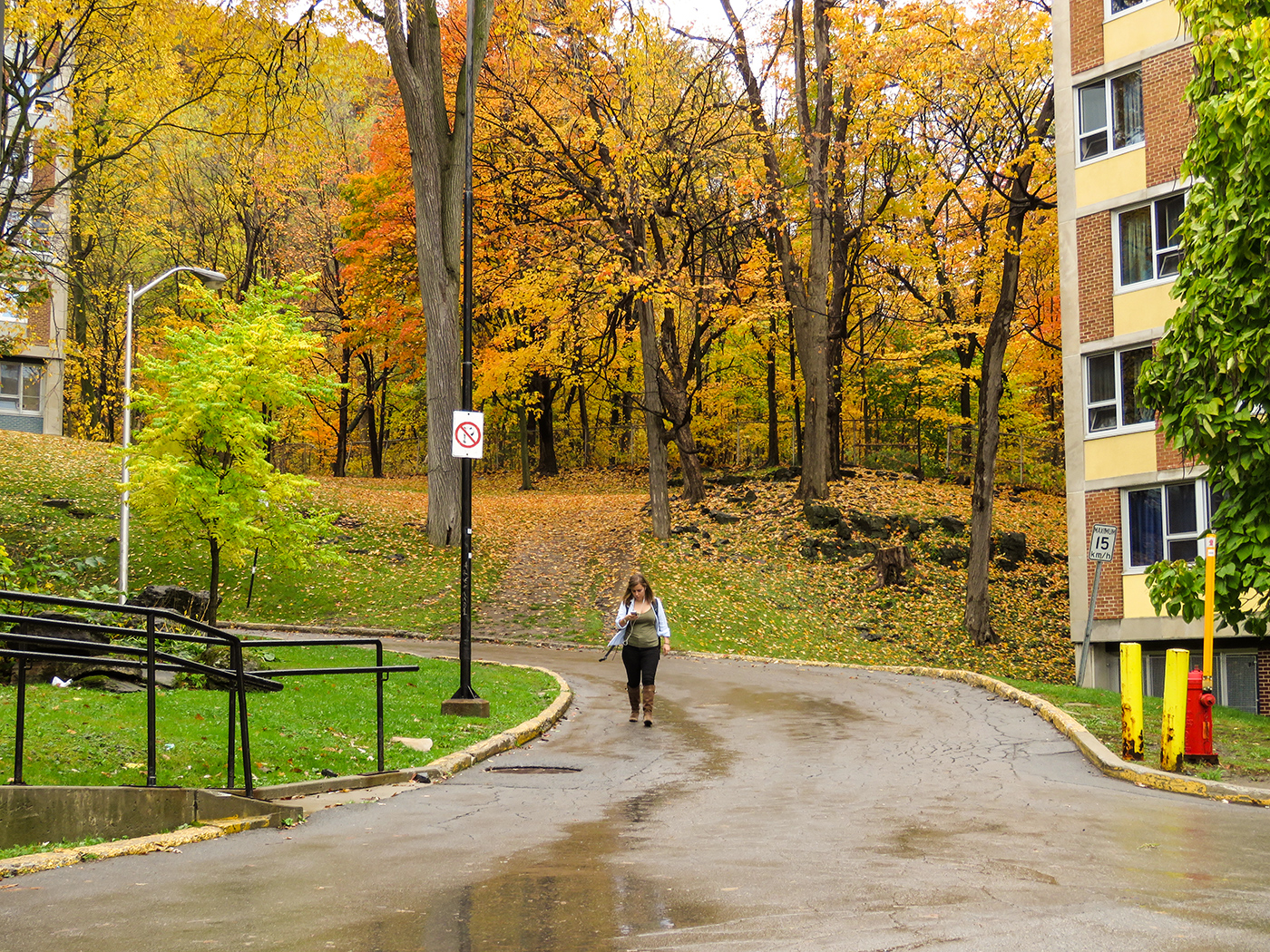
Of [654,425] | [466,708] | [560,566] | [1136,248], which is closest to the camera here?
[466,708]

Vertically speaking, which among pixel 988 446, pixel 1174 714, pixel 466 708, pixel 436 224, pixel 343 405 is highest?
pixel 436 224

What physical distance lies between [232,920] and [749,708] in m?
11.3

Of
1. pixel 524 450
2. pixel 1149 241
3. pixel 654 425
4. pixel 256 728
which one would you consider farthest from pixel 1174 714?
pixel 524 450

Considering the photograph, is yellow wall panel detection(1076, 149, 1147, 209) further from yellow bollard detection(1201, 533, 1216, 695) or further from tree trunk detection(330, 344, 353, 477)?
tree trunk detection(330, 344, 353, 477)

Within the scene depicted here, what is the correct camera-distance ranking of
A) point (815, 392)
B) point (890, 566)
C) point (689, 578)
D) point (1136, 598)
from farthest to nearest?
point (815, 392)
point (890, 566)
point (689, 578)
point (1136, 598)

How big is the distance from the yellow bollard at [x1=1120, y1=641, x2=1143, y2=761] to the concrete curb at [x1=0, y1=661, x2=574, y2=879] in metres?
6.53

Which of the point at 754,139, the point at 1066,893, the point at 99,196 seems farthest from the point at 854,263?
the point at 1066,893

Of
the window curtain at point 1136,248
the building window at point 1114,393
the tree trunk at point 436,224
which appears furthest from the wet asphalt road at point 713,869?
the tree trunk at point 436,224

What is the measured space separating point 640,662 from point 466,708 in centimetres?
227

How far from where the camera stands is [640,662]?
14578 mm

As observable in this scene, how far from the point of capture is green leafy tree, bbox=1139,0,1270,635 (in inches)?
555

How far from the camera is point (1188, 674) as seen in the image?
11531 mm

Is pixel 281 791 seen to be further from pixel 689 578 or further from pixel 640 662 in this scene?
pixel 689 578

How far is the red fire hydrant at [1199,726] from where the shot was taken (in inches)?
447
